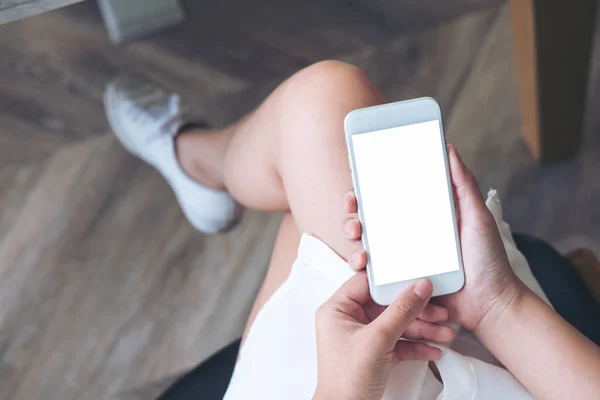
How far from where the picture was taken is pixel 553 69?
0.89 metres

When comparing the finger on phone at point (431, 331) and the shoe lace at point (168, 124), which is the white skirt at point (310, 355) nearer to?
the finger on phone at point (431, 331)

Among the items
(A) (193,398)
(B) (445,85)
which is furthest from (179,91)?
(A) (193,398)

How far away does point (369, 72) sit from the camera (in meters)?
1.15

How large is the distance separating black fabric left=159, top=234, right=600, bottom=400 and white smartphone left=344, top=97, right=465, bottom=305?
188 mm

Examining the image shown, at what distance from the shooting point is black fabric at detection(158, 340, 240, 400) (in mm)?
701

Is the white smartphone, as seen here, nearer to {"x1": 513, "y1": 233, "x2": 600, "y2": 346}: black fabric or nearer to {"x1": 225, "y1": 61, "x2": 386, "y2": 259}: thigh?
{"x1": 225, "y1": 61, "x2": 386, "y2": 259}: thigh

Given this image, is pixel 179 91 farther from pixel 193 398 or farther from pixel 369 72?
pixel 193 398

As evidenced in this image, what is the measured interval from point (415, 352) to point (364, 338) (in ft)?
0.25

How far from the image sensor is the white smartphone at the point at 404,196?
1.81 ft

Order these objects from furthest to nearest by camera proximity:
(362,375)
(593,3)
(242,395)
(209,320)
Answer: (209,320) < (593,3) < (242,395) < (362,375)

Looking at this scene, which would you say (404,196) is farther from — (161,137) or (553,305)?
(161,137)

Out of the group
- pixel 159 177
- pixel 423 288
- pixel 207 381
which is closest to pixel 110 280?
pixel 159 177

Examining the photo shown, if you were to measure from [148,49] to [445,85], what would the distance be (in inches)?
19.7

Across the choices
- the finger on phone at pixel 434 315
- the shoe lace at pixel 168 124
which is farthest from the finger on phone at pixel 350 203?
the shoe lace at pixel 168 124
